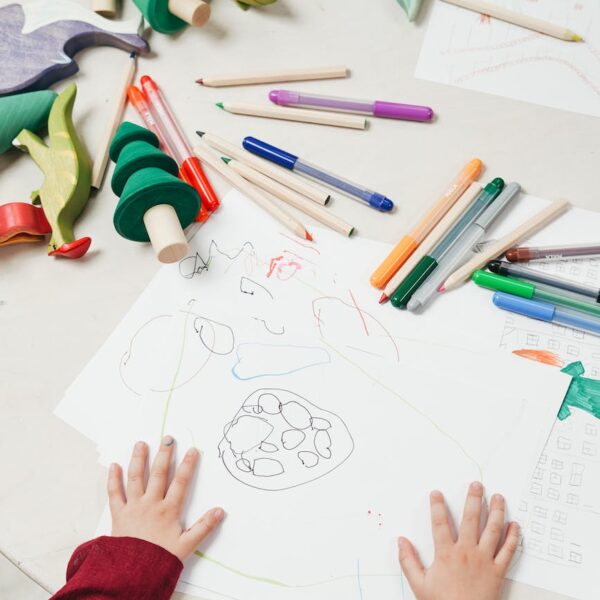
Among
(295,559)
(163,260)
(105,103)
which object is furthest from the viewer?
(105,103)

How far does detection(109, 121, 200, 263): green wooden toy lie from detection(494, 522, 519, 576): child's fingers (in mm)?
349

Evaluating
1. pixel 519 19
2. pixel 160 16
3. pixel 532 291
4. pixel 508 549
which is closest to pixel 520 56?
pixel 519 19

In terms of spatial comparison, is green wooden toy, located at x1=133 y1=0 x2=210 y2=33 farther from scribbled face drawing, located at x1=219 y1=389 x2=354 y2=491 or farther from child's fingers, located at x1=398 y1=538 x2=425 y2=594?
child's fingers, located at x1=398 y1=538 x2=425 y2=594

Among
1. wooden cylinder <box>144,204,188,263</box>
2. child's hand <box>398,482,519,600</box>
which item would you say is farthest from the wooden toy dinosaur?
child's hand <box>398,482,519,600</box>

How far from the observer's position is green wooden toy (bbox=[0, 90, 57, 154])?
2.17ft

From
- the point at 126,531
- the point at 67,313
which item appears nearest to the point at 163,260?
the point at 67,313

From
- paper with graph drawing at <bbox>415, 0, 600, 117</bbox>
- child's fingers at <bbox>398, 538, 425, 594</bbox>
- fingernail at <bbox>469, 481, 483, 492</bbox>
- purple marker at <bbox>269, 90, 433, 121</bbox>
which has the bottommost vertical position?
child's fingers at <bbox>398, 538, 425, 594</bbox>

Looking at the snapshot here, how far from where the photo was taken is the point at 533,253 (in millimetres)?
564

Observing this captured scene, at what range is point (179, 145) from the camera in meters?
0.65

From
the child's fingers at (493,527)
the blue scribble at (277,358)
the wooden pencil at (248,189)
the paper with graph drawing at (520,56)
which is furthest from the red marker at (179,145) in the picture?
the child's fingers at (493,527)

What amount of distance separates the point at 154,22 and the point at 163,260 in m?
0.31

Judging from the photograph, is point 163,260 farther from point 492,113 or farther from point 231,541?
point 492,113

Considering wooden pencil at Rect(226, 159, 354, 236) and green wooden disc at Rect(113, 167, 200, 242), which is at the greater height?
wooden pencil at Rect(226, 159, 354, 236)

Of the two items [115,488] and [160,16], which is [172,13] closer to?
[160,16]
